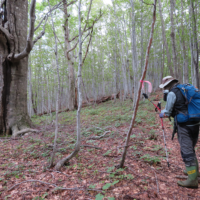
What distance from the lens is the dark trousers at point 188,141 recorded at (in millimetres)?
2076

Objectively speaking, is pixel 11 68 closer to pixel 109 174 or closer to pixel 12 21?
pixel 12 21

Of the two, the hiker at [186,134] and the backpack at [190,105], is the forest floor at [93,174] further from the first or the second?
the backpack at [190,105]

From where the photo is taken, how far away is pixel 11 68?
5016 mm

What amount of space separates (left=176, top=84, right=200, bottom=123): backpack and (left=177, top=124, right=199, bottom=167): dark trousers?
0.15 metres

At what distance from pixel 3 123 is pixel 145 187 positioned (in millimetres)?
5213

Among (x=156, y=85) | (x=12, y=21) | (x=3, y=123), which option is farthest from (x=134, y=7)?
(x=156, y=85)

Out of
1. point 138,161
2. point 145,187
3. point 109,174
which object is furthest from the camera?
point 138,161

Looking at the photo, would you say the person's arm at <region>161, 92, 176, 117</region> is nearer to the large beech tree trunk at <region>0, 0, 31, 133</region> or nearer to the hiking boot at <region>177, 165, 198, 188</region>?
the hiking boot at <region>177, 165, 198, 188</region>

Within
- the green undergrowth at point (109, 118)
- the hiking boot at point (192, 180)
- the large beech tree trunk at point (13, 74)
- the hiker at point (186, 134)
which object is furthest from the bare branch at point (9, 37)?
the hiking boot at point (192, 180)

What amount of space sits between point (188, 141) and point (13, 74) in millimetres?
5902

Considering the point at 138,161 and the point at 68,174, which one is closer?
the point at 68,174

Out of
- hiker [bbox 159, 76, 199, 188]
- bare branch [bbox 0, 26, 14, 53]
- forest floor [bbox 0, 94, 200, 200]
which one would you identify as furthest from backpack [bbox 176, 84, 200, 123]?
bare branch [bbox 0, 26, 14, 53]

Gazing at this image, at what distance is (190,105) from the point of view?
6.96ft

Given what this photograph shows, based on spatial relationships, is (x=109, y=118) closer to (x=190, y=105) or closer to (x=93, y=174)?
(x=93, y=174)
